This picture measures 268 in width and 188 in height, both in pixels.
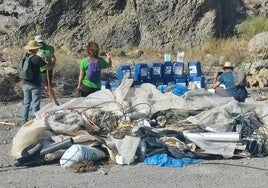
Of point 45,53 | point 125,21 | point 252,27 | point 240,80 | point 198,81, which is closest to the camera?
point 240,80

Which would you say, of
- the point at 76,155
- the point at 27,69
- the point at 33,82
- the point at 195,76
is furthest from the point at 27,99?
the point at 195,76

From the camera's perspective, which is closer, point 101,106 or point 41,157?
point 41,157

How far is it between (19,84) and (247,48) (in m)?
10.8

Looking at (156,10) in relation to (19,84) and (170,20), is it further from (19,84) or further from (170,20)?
(19,84)

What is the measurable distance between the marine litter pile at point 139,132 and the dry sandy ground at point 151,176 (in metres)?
0.16

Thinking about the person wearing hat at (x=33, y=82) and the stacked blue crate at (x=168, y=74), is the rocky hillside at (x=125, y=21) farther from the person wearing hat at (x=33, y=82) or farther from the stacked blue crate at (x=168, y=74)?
the person wearing hat at (x=33, y=82)

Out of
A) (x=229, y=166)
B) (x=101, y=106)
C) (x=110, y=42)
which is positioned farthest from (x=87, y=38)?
(x=229, y=166)

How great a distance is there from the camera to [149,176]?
760cm

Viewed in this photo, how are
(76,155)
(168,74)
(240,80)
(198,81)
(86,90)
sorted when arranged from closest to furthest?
(76,155) → (86,90) → (240,80) → (198,81) → (168,74)

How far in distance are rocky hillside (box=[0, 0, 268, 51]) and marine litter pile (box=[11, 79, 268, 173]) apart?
16834mm

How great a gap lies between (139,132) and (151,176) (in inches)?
39.5

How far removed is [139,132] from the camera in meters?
8.46

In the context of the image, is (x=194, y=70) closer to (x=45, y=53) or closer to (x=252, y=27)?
(x=45, y=53)

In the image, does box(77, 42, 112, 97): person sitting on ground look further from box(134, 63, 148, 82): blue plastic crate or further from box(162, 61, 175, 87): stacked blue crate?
box(162, 61, 175, 87): stacked blue crate
